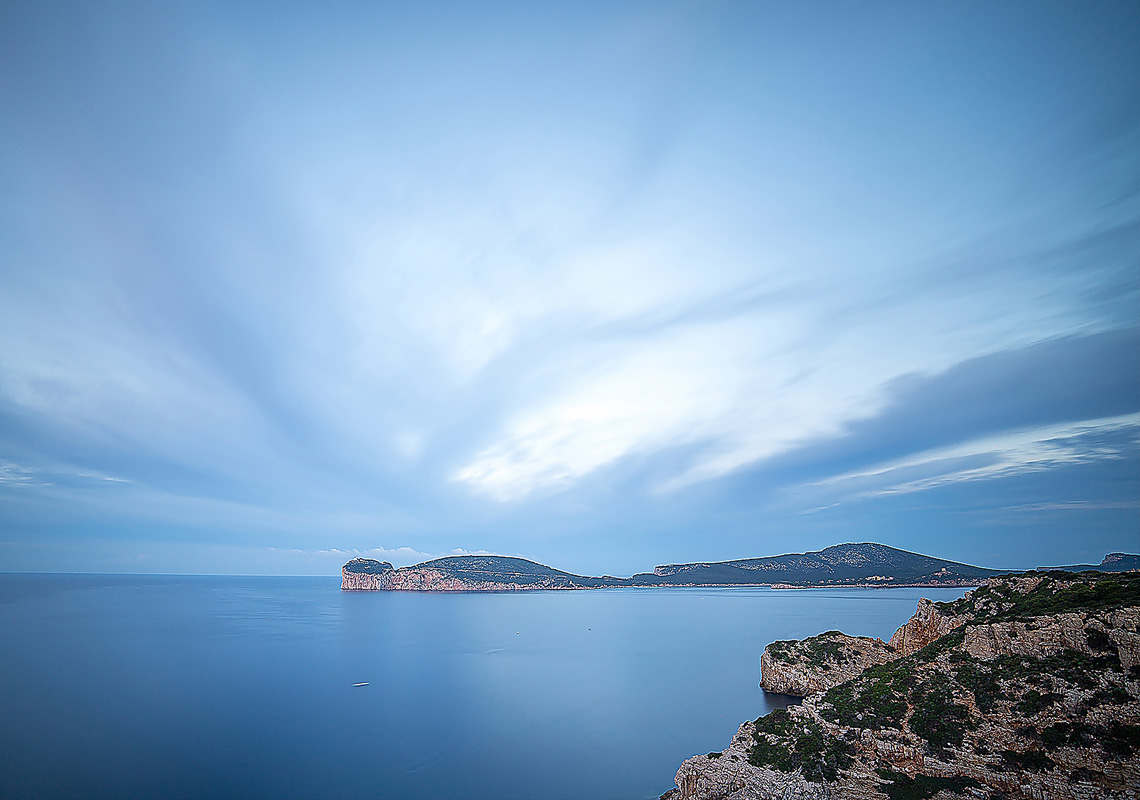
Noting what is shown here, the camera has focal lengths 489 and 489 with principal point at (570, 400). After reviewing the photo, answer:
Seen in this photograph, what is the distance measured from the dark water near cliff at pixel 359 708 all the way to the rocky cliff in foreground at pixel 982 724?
13.3m

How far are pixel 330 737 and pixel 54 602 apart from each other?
549 feet

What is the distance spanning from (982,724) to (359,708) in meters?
52.2

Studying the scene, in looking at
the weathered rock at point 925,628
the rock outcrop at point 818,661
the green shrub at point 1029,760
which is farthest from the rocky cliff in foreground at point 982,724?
the rock outcrop at point 818,661

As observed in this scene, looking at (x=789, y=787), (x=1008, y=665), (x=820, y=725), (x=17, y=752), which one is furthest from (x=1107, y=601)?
(x=17, y=752)

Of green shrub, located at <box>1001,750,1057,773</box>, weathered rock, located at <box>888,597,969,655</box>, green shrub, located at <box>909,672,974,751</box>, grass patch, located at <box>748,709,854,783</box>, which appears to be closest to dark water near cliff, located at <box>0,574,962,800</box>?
grass patch, located at <box>748,709,854,783</box>

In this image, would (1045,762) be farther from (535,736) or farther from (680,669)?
(680,669)

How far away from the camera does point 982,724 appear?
72.8ft

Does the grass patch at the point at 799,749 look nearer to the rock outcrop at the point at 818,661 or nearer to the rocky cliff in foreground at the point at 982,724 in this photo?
the rocky cliff in foreground at the point at 982,724

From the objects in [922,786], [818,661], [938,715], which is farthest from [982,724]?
[818,661]

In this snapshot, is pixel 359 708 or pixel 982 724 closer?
pixel 982 724

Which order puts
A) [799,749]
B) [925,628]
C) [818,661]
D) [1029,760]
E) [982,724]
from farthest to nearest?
[818,661] < [925,628] < [799,749] < [982,724] < [1029,760]

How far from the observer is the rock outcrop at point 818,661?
4641 cm

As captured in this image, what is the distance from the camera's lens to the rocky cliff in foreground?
62.7ft

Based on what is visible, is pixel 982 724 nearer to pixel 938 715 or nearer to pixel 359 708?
pixel 938 715
